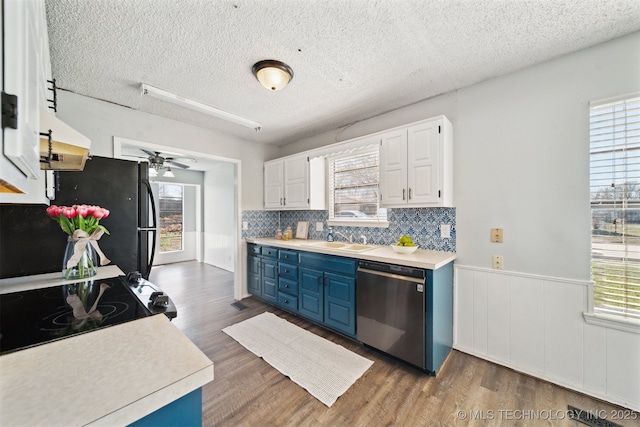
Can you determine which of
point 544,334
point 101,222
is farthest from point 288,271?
point 544,334

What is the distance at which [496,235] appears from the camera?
7.15 feet

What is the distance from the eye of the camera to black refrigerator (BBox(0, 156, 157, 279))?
5.02 feet

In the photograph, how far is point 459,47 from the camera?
1.79 m

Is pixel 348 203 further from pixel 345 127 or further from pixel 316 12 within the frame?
pixel 316 12

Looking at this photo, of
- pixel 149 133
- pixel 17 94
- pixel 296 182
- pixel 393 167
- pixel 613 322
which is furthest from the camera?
pixel 296 182

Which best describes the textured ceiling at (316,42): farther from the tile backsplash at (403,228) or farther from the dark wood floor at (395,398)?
the dark wood floor at (395,398)

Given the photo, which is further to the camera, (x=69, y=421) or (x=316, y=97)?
(x=316, y=97)

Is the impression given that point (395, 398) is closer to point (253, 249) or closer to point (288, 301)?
point (288, 301)

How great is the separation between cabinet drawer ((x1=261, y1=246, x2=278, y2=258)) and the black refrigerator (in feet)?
4.94

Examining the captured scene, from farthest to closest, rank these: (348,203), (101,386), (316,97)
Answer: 1. (348,203)
2. (316,97)
3. (101,386)

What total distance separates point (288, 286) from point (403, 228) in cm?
164

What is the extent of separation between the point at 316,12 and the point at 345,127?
6.35ft

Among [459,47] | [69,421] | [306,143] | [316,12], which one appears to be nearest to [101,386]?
[69,421]

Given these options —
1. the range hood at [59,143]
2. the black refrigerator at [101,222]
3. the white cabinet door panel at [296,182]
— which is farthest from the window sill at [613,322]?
the black refrigerator at [101,222]
